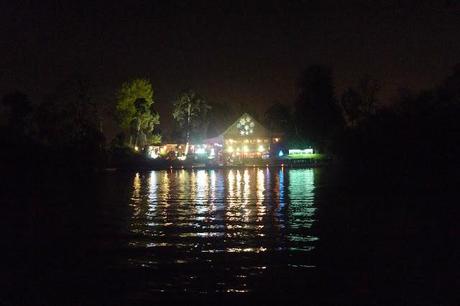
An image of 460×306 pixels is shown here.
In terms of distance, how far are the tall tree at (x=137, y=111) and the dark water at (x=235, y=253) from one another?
174 feet

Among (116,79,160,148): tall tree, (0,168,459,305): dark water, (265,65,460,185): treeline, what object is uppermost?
(116,79,160,148): tall tree

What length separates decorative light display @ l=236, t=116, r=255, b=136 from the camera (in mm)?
81562

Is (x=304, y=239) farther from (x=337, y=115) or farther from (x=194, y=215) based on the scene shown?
(x=337, y=115)

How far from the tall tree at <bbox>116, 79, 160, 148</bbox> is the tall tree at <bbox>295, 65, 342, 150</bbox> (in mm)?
26410

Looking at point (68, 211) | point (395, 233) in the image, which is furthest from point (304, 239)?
point (68, 211)

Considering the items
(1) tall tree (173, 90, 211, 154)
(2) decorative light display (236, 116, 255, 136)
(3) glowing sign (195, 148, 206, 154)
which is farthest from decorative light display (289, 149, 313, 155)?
(1) tall tree (173, 90, 211, 154)

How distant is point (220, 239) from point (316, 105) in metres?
79.3

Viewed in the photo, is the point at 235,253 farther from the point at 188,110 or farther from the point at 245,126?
the point at 188,110

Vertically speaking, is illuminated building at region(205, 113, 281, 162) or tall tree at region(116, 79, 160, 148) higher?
tall tree at region(116, 79, 160, 148)

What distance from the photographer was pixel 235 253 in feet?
42.7

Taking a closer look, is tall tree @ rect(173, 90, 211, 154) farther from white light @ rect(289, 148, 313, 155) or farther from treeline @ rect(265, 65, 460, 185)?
treeline @ rect(265, 65, 460, 185)

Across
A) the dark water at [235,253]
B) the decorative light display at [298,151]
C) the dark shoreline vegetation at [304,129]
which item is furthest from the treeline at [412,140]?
the decorative light display at [298,151]

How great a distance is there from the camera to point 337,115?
303 feet

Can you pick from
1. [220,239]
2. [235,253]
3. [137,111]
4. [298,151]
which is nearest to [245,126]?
[298,151]
